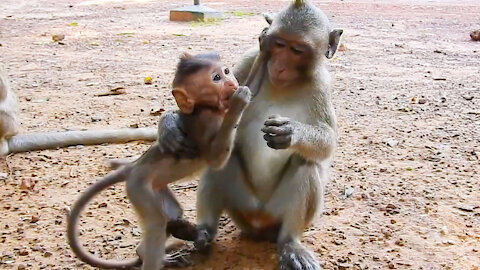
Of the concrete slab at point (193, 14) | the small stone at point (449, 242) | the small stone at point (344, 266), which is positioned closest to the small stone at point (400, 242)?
the small stone at point (449, 242)

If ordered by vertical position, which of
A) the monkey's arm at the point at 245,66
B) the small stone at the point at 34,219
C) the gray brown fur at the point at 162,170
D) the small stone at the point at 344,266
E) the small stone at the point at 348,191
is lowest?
the small stone at the point at 34,219

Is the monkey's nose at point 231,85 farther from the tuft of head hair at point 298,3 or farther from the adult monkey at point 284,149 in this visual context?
the tuft of head hair at point 298,3

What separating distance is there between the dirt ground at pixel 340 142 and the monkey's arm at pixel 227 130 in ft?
2.61

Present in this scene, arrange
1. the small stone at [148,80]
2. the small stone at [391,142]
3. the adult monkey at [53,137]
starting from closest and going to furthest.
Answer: the adult monkey at [53,137] → the small stone at [391,142] → the small stone at [148,80]

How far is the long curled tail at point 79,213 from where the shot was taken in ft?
11.1

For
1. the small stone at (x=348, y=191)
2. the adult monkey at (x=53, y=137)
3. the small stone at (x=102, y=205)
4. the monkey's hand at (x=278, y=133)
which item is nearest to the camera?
the monkey's hand at (x=278, y=133)

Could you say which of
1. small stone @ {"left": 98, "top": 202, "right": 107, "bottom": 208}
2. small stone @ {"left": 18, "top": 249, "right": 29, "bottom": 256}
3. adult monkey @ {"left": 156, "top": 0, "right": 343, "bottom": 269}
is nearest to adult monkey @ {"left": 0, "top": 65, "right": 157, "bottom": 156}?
small stone @ {"left": 98, "top": 202, "right": 107, "bottom": 208}

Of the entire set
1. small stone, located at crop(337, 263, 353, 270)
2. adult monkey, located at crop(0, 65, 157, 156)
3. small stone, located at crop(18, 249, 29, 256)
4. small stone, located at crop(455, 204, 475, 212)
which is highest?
small stone, located at crop(337, 263, 353, 270)

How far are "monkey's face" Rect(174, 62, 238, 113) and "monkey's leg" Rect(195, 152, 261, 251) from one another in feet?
2.35

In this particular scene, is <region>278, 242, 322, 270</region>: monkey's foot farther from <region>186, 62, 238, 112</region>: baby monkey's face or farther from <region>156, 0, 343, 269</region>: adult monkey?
<region>186, 62, 238, 112</region>: baby monkey's face

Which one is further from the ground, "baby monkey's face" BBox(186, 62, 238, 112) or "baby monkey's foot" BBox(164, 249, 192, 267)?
"baby monkey's face" BBox(186, 62, 238, 112)

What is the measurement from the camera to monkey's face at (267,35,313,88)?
3.72 m

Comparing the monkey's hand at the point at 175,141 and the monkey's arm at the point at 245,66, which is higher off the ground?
the monkey's arm at the point at 245,66

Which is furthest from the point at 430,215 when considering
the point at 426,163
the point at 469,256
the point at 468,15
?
the point at 468,15
